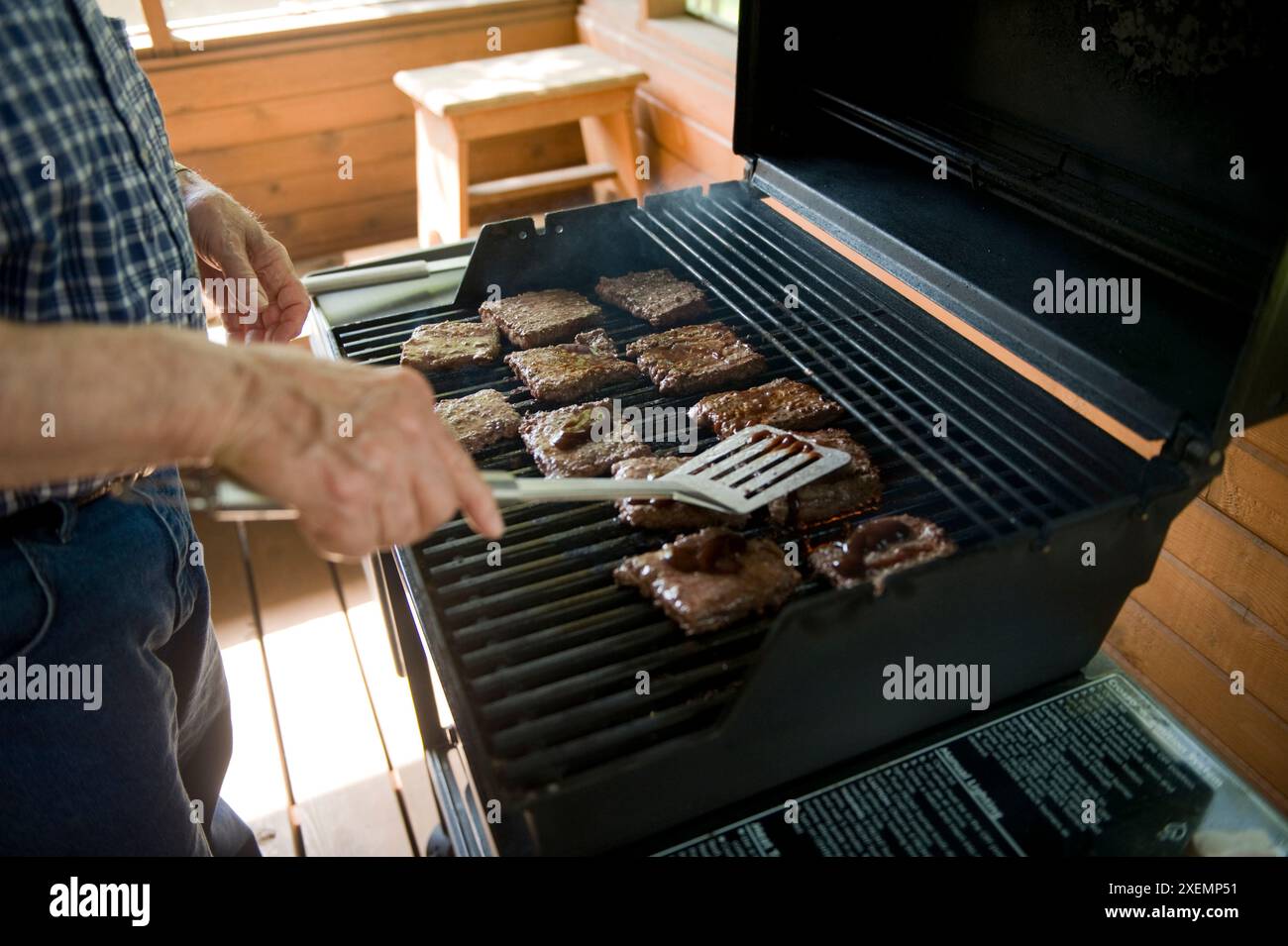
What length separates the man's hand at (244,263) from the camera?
6.95ft

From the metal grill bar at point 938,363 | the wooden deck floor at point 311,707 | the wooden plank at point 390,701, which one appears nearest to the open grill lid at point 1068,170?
the metal grill bar at point 938,363

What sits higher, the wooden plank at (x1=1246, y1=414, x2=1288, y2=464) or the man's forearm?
the man's forearm

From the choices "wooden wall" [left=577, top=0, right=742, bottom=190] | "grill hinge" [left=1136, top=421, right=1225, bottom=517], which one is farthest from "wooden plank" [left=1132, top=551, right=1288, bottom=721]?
"wooden wall" [left=577, top=0, right=742, bottom=190]

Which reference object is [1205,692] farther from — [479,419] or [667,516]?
[479,419]

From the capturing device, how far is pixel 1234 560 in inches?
91.9

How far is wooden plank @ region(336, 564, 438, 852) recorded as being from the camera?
10.1ft

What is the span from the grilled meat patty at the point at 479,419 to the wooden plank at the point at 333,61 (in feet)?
13.0

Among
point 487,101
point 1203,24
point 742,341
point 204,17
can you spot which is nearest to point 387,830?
point 742,341

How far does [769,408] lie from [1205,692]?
1.54m

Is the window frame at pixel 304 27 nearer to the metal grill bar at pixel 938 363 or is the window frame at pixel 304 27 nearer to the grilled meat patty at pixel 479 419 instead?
the metal grill bar at pixel 938 363

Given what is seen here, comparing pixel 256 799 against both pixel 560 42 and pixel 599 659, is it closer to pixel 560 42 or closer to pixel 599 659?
pixel 599 659

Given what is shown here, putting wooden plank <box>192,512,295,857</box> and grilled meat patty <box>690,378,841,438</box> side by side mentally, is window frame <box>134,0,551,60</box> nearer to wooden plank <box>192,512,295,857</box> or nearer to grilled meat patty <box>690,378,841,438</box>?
wooden plank <box>192,512,295,857</box>

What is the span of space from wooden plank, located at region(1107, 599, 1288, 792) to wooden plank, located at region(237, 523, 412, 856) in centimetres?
231
